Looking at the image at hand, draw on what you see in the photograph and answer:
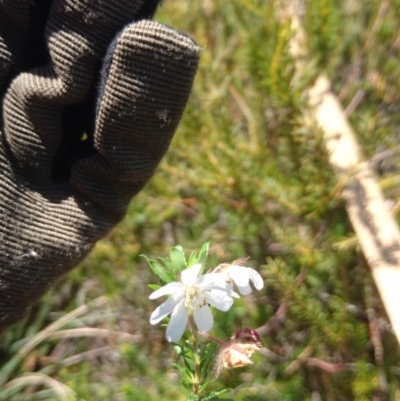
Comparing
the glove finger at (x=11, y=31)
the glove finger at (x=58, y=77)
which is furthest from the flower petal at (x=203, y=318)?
the glove finger at (x=11, y=31)

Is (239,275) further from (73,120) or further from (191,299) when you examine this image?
(73,120)

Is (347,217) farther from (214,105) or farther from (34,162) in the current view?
(34,162)

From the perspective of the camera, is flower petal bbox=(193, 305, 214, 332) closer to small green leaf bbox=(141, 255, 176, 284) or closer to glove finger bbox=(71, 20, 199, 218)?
small green leaf bbox=(141, 255, 176, 284)

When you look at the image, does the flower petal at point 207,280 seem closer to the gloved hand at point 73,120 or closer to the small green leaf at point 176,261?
the small green leaf at point 176,261

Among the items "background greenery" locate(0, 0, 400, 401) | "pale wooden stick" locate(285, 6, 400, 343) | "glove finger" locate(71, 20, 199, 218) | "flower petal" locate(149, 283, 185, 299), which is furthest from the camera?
"background greenery" locate(0, 0, 400, 401)

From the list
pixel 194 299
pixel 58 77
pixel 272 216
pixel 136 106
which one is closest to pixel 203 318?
pixel 194 299

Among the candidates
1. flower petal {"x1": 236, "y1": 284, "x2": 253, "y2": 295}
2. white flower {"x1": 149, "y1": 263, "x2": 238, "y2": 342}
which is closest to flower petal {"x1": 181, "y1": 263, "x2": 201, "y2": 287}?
white flower {"x1": 149, "y1": 263, "x2": 238, "y2": 342}

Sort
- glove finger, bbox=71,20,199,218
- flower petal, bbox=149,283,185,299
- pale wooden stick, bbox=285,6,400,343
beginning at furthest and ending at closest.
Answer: pale wooden stick, bbox=285,6,400,343
glove finger, bbox=71,20,199,218
flower petal, bbox=149,283,185,299
